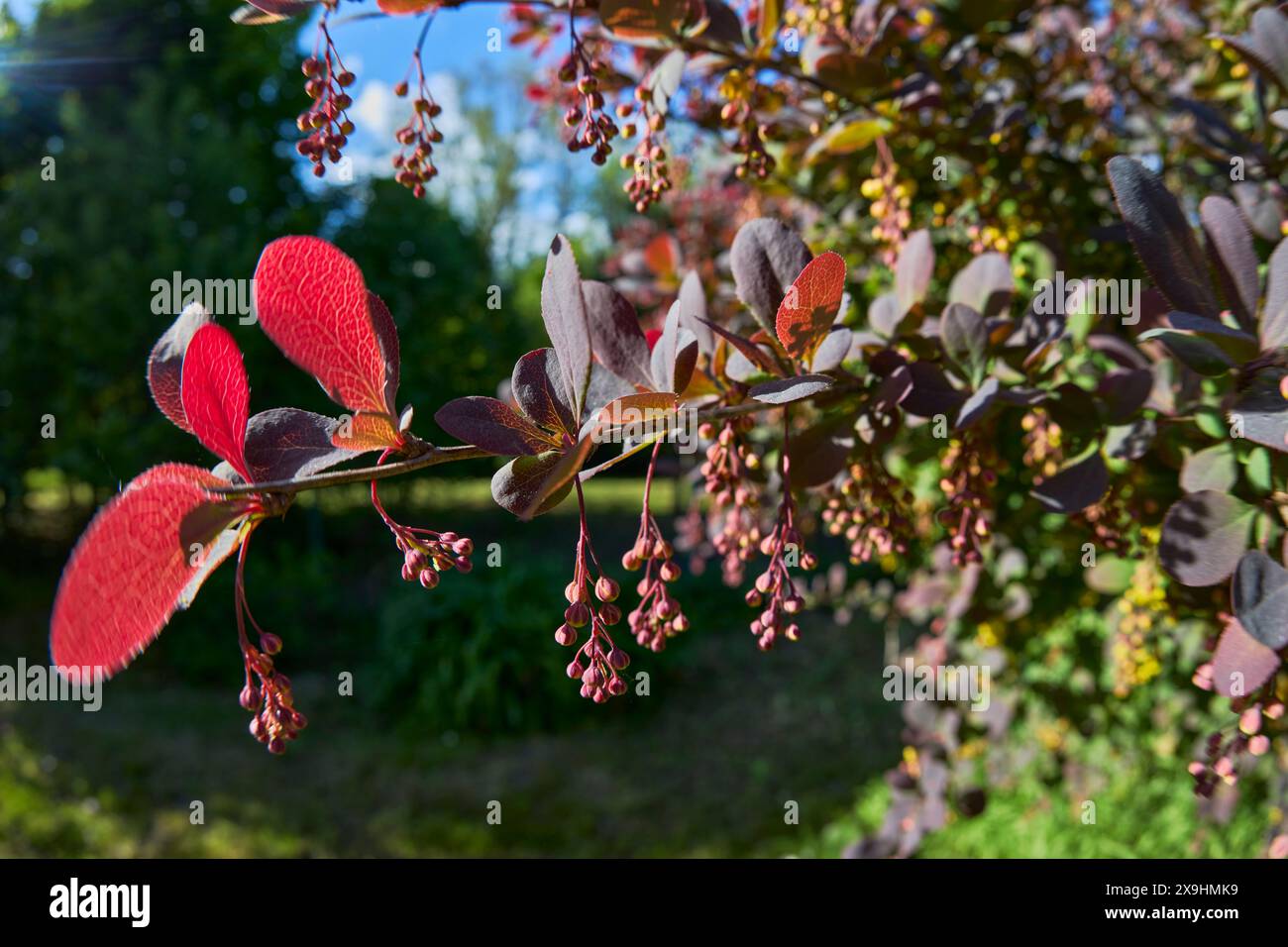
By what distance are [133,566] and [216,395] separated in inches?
6.1

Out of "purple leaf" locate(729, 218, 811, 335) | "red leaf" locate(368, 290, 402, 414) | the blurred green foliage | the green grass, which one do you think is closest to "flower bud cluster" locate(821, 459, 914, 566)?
"purple leaf" locate(729, 218, 811, 335)

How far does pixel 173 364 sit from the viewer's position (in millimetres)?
773

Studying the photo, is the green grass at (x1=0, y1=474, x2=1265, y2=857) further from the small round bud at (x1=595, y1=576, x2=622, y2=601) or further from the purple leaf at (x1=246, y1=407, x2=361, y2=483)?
the purple leaf at (x1=246, y1=407, x2=361, y2=483)

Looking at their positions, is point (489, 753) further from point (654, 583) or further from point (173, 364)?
point (173, 364)

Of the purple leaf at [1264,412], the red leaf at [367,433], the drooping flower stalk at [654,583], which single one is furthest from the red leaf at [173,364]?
the purple leaf at [1264,412]

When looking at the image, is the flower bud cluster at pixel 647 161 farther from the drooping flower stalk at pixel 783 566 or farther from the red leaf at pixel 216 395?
the red leaf at pixel 216 395

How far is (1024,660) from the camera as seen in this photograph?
9.26 feet

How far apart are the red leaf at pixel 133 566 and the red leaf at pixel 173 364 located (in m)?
0.14

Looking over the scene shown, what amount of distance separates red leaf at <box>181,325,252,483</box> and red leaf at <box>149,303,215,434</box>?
60mm

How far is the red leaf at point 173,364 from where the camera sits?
30.4 inches

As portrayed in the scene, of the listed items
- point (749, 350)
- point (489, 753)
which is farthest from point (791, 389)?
point (489, 753)

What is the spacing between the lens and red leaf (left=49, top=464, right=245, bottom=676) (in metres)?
0.60
